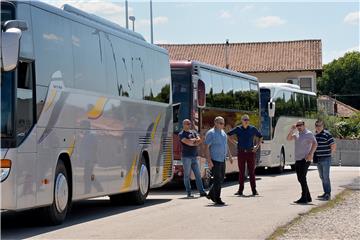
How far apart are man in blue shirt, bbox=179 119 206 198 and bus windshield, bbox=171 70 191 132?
2.29 metres

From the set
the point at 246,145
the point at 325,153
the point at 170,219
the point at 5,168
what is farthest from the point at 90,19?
the point at 325,153

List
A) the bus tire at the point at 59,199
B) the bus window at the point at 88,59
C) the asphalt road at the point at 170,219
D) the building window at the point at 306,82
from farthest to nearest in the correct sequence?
the building window at the point at 306,82, the bus window at the point at 88,59, the bus tire at the point at 59,199, the asphalt road at the point at 170,219

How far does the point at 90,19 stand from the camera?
15766 millimetres

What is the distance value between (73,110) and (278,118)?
22.9 metres

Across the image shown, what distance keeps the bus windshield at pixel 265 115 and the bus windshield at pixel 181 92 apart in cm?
1261

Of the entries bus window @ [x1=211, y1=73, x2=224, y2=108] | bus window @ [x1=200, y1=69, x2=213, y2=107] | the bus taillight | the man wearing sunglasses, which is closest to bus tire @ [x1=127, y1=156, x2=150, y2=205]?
the man wearing sunglasses

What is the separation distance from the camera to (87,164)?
1479 centimetres

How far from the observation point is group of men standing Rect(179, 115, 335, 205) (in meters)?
18.1

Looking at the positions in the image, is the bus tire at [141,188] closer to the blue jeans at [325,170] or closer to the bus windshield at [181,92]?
the bus windshield at [181,92]

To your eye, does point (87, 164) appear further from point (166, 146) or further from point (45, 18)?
point (166, 146)

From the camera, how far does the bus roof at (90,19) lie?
526 inches

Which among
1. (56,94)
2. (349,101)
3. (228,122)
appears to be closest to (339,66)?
(349,101)

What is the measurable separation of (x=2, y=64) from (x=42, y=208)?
115 inches

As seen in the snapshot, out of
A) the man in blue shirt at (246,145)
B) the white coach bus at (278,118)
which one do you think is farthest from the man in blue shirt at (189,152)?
the white coach bus at (278,118)
